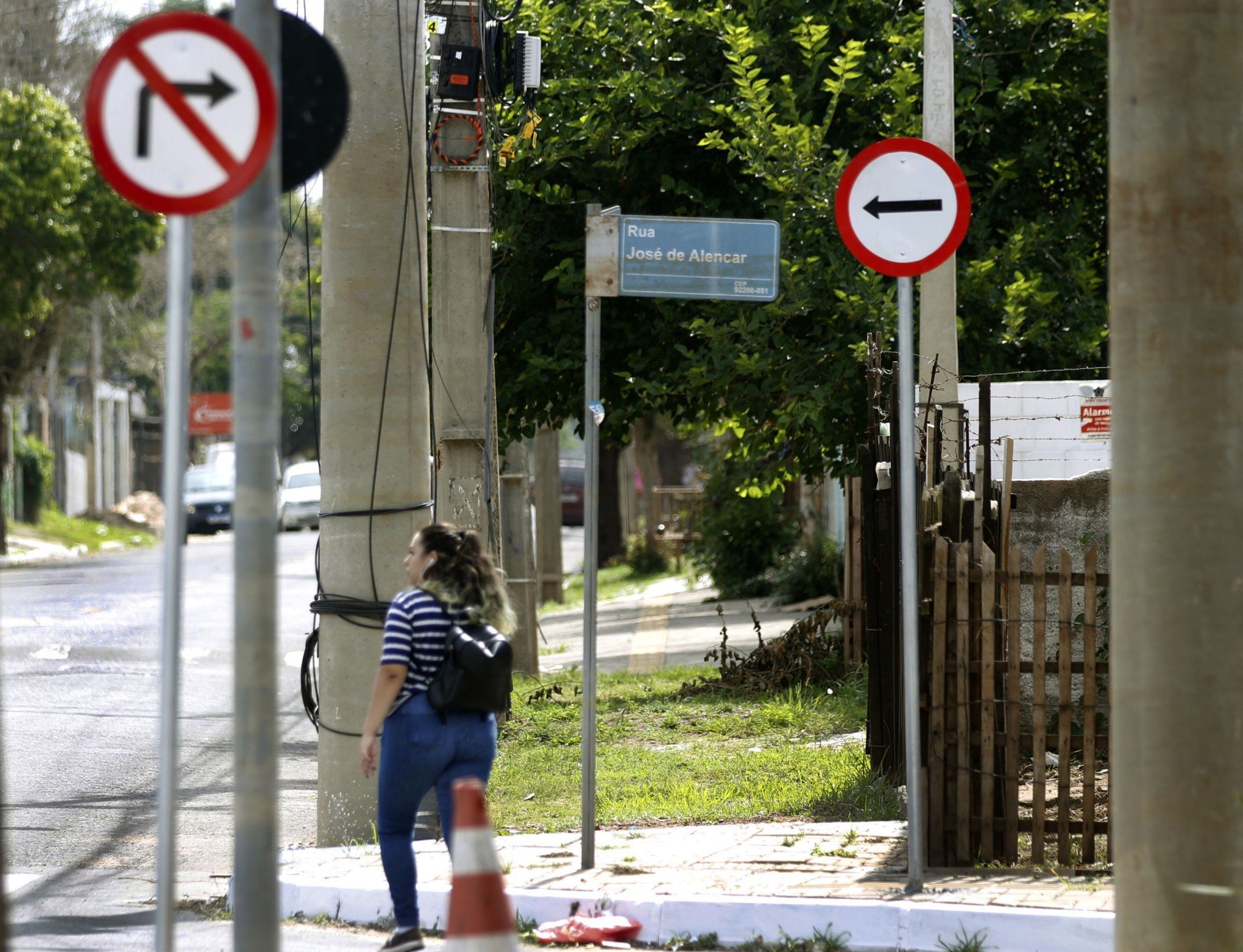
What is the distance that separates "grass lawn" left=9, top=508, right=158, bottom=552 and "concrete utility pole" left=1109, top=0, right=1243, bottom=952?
32866 mm

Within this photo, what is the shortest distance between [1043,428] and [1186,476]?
253 inches

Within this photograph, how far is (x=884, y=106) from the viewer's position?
11602 mm

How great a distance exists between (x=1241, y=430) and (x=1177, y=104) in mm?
891

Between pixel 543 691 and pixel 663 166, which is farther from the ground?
pixel 663 166

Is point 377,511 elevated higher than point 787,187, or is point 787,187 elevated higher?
point 787,187

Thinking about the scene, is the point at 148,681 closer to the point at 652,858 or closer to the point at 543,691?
the point at 543,691

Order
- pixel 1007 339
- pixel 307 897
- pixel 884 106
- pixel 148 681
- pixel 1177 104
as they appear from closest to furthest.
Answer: pixel 1177 104 → pixel 307 897 → pixel 1007 339 → pixel 884 106 → pixel 148 681

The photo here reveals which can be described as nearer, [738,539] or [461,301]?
[461,301]

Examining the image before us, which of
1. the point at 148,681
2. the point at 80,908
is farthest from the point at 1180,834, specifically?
the point at 148,681

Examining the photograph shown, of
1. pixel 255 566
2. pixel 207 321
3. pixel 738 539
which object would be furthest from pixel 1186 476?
pixel 207 321

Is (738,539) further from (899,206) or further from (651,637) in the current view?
(899,206)

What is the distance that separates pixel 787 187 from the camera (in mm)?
10852

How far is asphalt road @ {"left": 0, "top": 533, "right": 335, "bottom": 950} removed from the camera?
20.9 ft

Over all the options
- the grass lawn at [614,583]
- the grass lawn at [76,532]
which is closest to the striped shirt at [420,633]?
the grass lawn at [614,583]
